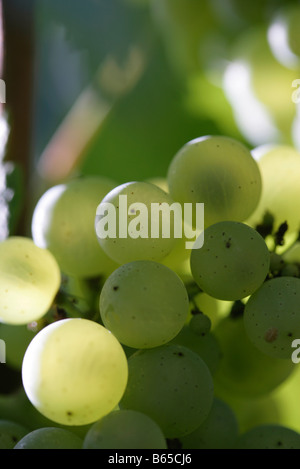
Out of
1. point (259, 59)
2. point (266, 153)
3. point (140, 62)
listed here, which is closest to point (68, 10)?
point (140, 62)

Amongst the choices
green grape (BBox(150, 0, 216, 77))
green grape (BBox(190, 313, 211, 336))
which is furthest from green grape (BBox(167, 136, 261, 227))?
green grape (BBox(150, 0, 216, 77))

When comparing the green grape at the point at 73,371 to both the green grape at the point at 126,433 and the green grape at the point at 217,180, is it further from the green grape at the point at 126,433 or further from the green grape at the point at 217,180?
the green grape at the point at 217,180

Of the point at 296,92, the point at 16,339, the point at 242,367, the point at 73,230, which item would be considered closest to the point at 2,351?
the point at 16,339

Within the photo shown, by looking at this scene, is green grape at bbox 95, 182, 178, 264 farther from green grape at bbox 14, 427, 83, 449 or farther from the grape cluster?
green grape at bbox 14, 427, 83, 449

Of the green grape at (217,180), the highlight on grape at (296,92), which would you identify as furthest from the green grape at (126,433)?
the highlight on grape at (296,92)

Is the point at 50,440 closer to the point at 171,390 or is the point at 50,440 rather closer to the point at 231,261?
the point at 171,390

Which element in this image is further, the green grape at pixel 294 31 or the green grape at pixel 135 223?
the green grape at pixel 294 31
